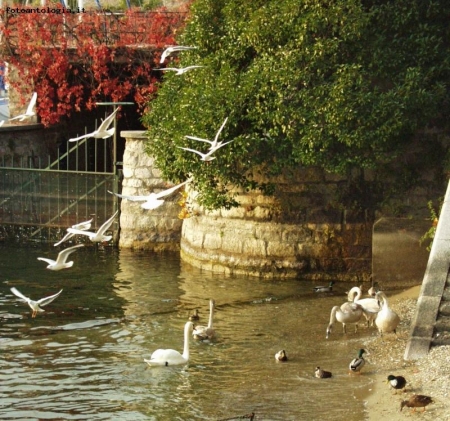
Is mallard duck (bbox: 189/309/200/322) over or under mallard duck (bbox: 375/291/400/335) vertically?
under

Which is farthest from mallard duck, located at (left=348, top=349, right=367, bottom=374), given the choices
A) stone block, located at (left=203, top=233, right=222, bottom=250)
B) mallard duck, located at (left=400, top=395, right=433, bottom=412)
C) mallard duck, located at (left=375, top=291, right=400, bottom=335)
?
stone block, located at (left=203, top=233, right=222, bottom=250)

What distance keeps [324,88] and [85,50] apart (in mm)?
9120

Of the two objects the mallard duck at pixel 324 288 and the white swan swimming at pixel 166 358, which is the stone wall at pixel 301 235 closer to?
the mallard duck at pixel 324 288

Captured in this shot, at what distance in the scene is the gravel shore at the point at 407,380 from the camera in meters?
10.5

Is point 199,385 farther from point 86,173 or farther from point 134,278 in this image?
point 86,173

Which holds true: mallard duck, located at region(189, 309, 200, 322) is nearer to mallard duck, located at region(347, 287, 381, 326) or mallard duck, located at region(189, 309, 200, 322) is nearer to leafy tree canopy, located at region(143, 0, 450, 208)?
mallard duck, located at region(347, 287, 381, 326)

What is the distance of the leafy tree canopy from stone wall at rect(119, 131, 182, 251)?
11.1 feet

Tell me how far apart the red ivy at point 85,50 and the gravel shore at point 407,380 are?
12445 mm

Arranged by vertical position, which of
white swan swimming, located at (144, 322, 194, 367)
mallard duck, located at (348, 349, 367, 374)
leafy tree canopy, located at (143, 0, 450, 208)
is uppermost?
leafy tree canopy, located at (143, 0, 450, 208)

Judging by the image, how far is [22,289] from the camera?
18.0 m

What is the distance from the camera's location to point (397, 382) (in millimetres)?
11078

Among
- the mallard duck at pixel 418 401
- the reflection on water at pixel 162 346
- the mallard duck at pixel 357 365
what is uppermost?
the mallard duck at pixel 418 401

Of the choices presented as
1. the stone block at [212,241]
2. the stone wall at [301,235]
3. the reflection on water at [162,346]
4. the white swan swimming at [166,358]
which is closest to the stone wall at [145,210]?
the reflection on water at [162,346]

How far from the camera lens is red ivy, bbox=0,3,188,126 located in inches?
965
